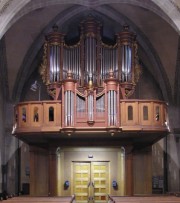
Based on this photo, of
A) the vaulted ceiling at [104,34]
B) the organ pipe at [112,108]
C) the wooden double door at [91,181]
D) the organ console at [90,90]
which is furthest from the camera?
the wooden double door at [91,181]

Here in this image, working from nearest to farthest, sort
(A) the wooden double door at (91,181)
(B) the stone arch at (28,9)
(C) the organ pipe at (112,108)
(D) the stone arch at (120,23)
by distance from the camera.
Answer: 1. (B) the stone arch at (28,9)
2. (C) the organ pipe at (112,108)
3. (A) the wooden double door at (91,181)
4. (D) the stone arch at (120,23)

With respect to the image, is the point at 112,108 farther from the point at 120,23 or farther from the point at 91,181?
the point at 120,23

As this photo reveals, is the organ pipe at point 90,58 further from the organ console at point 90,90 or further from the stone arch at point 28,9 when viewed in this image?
the stone arch at point 28,9

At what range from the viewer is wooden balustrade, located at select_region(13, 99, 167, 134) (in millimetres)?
18375

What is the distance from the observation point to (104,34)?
74.1 feet

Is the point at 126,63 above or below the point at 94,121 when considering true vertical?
above

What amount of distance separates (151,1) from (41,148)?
772cm

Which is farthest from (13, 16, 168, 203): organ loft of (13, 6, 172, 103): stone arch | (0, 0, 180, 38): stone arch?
(0, 0, 180, 38): stone arch

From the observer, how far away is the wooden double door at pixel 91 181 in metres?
20.9

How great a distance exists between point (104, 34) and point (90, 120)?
565 cm

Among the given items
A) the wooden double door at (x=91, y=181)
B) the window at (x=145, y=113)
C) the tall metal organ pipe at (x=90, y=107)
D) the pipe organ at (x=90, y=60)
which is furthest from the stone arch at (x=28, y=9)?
the wooden double door at (x=91, y=181)

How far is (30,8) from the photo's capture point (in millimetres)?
18156

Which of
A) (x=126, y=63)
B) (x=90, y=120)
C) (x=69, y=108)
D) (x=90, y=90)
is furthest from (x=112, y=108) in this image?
(x=126, y=63)

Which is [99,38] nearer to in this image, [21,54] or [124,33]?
[124,33]
